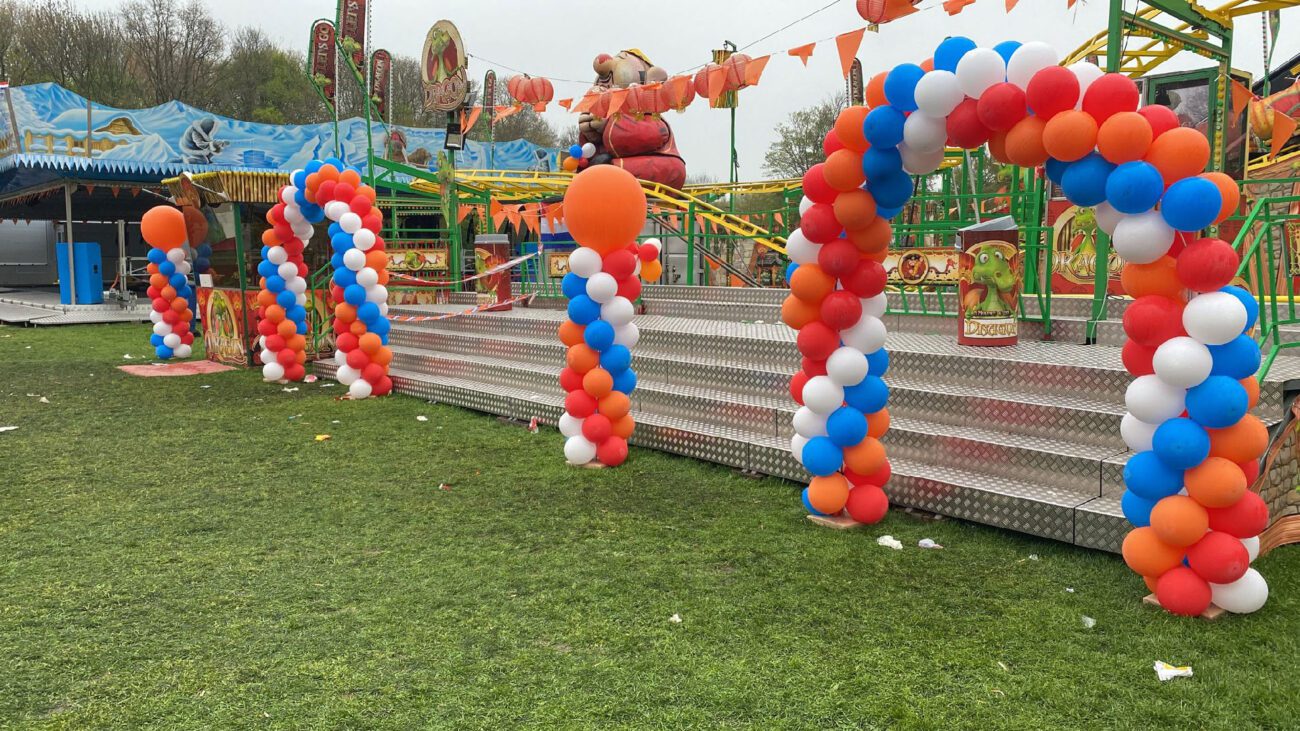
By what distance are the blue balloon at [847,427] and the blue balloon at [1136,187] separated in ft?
5.77

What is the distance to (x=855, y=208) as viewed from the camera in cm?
466

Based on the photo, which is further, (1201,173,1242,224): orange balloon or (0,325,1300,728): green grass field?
(1201,173,1242,224): orange balloon

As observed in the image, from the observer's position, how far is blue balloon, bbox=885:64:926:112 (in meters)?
4.27

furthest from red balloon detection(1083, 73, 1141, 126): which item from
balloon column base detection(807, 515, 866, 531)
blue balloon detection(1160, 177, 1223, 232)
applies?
balloon column base detection(807, 515, 866, 531)

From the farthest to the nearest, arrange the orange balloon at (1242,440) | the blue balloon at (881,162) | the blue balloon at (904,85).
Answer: the blue balloon at (881,162) → the blue balloon at (904,85) → the orange balloon at (1242,440)

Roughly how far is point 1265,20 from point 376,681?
1017 centimetres

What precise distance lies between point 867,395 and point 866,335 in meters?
0.34

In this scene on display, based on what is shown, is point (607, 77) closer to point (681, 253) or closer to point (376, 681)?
point (681, 253)

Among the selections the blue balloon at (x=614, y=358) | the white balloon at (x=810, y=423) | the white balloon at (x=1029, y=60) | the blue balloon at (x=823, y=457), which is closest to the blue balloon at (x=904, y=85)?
the white balloon at (x=1029, y=60)

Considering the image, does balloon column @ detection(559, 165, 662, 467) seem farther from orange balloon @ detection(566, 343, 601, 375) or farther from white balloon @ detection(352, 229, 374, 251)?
white balloon @ detection(352, 229, 374, 251)

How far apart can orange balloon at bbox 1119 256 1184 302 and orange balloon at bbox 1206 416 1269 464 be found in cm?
56

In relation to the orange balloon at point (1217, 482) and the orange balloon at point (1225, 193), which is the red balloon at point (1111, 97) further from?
the orange balloon at point (1217, 482)

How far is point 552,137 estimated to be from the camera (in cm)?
4566

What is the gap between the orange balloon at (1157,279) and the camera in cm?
365
